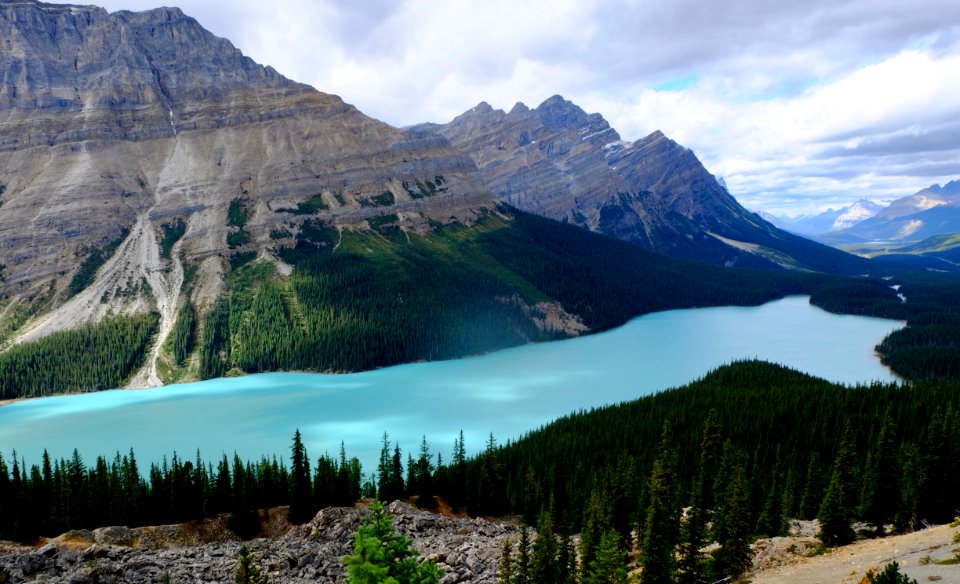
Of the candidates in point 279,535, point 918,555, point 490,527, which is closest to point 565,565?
point 490,527

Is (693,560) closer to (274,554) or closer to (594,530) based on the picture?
(594,530)

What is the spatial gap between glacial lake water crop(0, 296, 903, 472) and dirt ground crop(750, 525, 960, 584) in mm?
57526

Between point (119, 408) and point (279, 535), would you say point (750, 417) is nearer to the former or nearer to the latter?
point (279, 535)

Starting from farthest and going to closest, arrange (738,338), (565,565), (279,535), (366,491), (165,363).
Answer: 1. (738,338)
2. (165,363)
3. (366,491)
4. (279,535)
5. (565,565)

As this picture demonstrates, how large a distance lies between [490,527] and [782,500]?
85.6ft

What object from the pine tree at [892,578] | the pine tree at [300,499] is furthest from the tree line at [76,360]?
the pine tree at [892,578]

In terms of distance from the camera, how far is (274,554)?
48250 mm

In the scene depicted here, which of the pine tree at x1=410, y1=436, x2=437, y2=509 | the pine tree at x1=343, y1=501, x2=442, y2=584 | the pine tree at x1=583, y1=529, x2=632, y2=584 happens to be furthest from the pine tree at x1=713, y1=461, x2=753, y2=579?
the pine tree at x1=410, y1=436, x2=437, y2=509

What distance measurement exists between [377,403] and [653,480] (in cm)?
7711

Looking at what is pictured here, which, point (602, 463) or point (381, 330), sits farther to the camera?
point (381, 330)

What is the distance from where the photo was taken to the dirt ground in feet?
98.8

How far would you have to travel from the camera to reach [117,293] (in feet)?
585

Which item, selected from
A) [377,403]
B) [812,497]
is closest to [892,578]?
[812,497]

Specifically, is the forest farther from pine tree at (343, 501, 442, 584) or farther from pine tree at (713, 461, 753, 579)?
pine tree at (343, 501, 442, 584)
